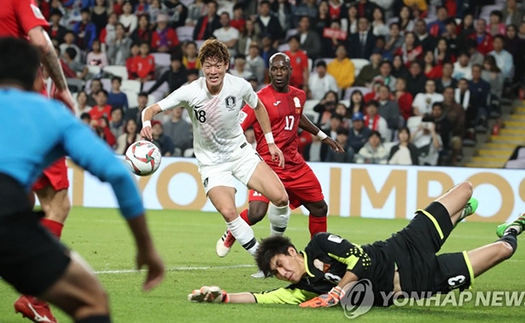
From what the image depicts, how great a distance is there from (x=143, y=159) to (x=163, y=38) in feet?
41.8

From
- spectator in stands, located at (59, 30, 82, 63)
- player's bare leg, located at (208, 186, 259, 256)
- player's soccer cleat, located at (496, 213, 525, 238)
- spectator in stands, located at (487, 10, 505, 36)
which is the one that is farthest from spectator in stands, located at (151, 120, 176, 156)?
player's soccer cleat, located at (496, 213, 525, 238)

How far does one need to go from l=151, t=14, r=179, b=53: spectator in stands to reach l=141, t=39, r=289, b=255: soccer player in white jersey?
39.8 ft

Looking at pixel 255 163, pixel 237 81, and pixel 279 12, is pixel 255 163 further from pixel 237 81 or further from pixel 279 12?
pixel 279 12

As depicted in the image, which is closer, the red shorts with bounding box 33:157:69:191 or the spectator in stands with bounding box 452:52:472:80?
the red shorts with bounding box 33:157:69:191

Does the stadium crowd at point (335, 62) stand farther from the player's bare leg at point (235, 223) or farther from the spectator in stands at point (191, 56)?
the player's bare leg at point (235, 223)

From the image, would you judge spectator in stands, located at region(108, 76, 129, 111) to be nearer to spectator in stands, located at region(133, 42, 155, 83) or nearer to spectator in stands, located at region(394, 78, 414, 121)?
spectator in stands, located at region(133, 42, 155, 83)

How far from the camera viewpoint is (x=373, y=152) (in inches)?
677

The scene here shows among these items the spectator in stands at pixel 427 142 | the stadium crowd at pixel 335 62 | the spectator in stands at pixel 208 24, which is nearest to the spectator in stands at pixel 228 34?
the stadium crowd at pixel 335 62

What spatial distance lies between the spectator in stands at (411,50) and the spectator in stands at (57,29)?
8060mm

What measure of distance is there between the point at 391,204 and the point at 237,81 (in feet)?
26.8

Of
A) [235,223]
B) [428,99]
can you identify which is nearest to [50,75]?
[235,223]

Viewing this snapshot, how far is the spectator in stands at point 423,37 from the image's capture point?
1908 centimetres

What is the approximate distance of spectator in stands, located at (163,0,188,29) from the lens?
2152cm

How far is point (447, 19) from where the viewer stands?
63.9 feet
